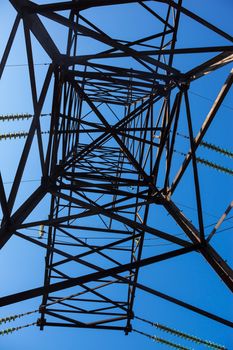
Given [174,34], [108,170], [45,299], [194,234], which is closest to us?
[194,234]

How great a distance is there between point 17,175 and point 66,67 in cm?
292

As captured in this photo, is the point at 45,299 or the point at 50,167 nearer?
the point at 50,167

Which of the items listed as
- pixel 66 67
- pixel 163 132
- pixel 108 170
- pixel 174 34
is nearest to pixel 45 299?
pixel 108 170

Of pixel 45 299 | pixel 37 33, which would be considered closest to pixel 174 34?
pixel 37 33

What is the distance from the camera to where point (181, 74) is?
269 inches

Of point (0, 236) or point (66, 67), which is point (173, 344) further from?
point (66, 67)

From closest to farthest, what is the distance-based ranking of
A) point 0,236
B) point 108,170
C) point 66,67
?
point 0,236 → point 66,67 → point 108,170

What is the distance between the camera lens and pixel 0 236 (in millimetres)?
5414

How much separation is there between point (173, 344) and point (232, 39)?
8.96m

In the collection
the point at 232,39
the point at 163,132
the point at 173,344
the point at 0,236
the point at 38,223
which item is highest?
the point at 163,132

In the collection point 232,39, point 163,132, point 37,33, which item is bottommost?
point 232,39

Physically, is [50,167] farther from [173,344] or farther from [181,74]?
[173,344]

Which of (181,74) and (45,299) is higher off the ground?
(181,74)

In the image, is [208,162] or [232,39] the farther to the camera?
[208,162]
